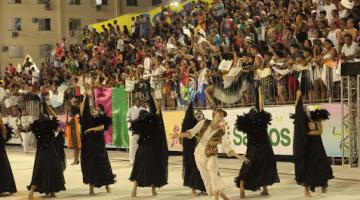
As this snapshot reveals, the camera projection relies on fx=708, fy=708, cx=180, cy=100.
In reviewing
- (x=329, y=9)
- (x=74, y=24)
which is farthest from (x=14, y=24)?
(x=329, y=9)

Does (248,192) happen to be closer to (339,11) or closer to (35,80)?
(339,11)

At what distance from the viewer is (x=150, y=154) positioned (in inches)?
610

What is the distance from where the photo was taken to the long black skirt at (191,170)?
1500cm

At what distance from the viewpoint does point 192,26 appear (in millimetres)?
29531

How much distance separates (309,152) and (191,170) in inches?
103

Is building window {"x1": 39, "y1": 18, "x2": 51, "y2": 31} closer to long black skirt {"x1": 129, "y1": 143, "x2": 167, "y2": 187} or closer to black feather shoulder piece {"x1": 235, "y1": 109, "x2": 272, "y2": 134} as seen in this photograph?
long black skirt {"x1": 129, "y1": 143, "x2": 167, "y2": 187}

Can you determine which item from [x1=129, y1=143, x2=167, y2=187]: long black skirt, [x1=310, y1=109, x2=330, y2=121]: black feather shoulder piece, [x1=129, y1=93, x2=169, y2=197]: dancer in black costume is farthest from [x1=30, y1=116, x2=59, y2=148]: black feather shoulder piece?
[x1=310, y1=109, x2=330, y2=121]: black feather shoulder piece

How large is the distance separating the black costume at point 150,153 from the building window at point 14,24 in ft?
154

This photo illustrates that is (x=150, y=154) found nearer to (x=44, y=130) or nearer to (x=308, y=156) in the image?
(x=44, y=130)

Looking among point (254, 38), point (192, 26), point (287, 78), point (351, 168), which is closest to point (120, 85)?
point (192, 26)

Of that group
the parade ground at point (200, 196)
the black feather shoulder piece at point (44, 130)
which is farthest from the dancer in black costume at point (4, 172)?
the black feather shoulder piece at point (44, 130)

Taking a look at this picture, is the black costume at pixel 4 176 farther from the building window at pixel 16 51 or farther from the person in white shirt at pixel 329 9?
the building window at pixel 16 51

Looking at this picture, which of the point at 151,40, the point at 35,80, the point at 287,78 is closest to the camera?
the point at 287,78

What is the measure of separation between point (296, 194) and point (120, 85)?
14427 mm
